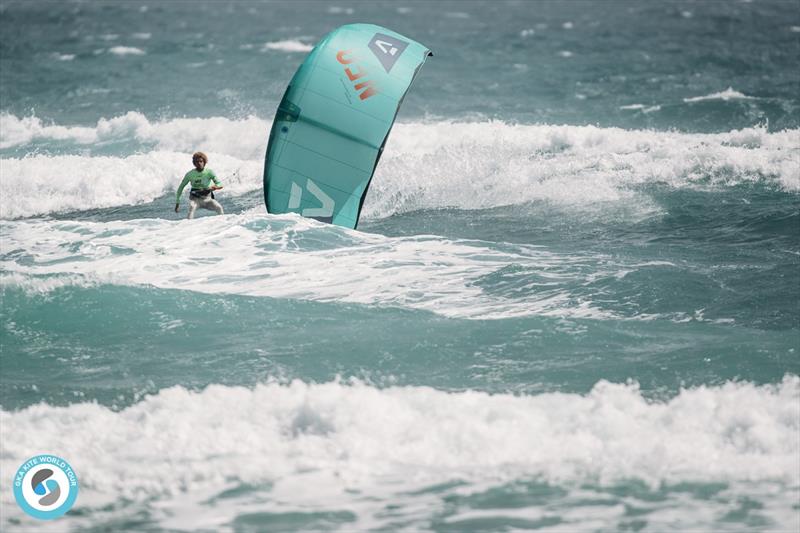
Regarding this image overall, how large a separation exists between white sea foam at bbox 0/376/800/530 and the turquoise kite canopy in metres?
5.52

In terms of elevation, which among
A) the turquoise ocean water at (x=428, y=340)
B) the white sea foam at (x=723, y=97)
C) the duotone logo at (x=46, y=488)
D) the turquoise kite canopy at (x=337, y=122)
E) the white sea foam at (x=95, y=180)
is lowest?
the duotone logo at (x=46, y=488)

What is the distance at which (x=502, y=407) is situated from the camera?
25.0 feet

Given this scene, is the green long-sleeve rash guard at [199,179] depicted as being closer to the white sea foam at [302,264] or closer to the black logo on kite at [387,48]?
the white sea foam at [302,264]

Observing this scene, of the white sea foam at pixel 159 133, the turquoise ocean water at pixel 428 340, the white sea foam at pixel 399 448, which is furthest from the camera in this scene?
the white sea foam at pixel 159 133

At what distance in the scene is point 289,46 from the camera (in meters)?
45.1

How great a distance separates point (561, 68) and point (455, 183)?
21354 mm

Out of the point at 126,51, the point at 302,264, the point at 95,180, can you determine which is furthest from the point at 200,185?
the point at 126,51

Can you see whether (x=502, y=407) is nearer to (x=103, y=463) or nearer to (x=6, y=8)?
(x=103, y=463)

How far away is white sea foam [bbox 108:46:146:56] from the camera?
43.0 m

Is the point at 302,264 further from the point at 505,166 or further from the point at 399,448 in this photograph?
the point at 505,166

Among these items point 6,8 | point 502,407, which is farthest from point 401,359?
point 6,8

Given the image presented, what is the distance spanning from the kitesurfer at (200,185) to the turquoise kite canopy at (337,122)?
0.75 meters

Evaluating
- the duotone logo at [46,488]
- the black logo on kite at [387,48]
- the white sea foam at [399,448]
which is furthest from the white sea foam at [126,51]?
the duotone logo at [46,488]

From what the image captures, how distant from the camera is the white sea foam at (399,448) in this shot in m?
6.46
